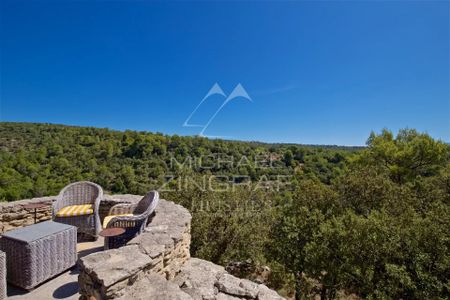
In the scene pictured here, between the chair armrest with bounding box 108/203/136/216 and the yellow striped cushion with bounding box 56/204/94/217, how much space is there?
1.12 feet

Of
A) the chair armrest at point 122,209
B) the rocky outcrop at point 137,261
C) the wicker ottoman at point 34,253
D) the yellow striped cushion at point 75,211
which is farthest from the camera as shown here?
the chair armrest at point 122,209

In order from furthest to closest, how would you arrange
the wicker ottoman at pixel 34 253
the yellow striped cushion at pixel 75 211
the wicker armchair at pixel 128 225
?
the yellow striped cushion at pixel 75 211 → the wicker armchair at pixel 128 225 → the wicker ottoman at pixel 34 253

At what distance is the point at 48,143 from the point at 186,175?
66.2 feet

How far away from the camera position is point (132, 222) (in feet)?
11.8

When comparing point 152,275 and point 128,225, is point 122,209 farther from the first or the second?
point 152,275

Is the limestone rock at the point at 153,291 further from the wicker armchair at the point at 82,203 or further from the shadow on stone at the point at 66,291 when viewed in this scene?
the wicker armchair at the point at 82,203

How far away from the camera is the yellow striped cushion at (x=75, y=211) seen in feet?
13.0

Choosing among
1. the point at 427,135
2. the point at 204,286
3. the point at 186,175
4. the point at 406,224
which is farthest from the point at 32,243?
the point at 427,135

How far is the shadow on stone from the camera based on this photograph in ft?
8.84

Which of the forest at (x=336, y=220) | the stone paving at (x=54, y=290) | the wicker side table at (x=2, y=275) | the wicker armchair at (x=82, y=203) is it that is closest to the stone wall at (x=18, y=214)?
the wicker armchair at (x=82, y=203)

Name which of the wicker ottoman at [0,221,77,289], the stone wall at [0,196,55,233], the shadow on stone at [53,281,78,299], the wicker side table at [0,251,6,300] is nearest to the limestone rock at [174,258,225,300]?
the shadow on stone at [53,281,78,299]

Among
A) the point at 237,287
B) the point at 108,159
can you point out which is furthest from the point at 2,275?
the point at 108,159

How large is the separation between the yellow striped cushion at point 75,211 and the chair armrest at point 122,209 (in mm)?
340

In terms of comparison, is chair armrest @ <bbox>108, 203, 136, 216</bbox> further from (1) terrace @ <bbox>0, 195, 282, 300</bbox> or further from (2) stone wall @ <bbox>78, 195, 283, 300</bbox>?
(2) stone wall @ <bbox>78, 195, 283, 300</bbox>
